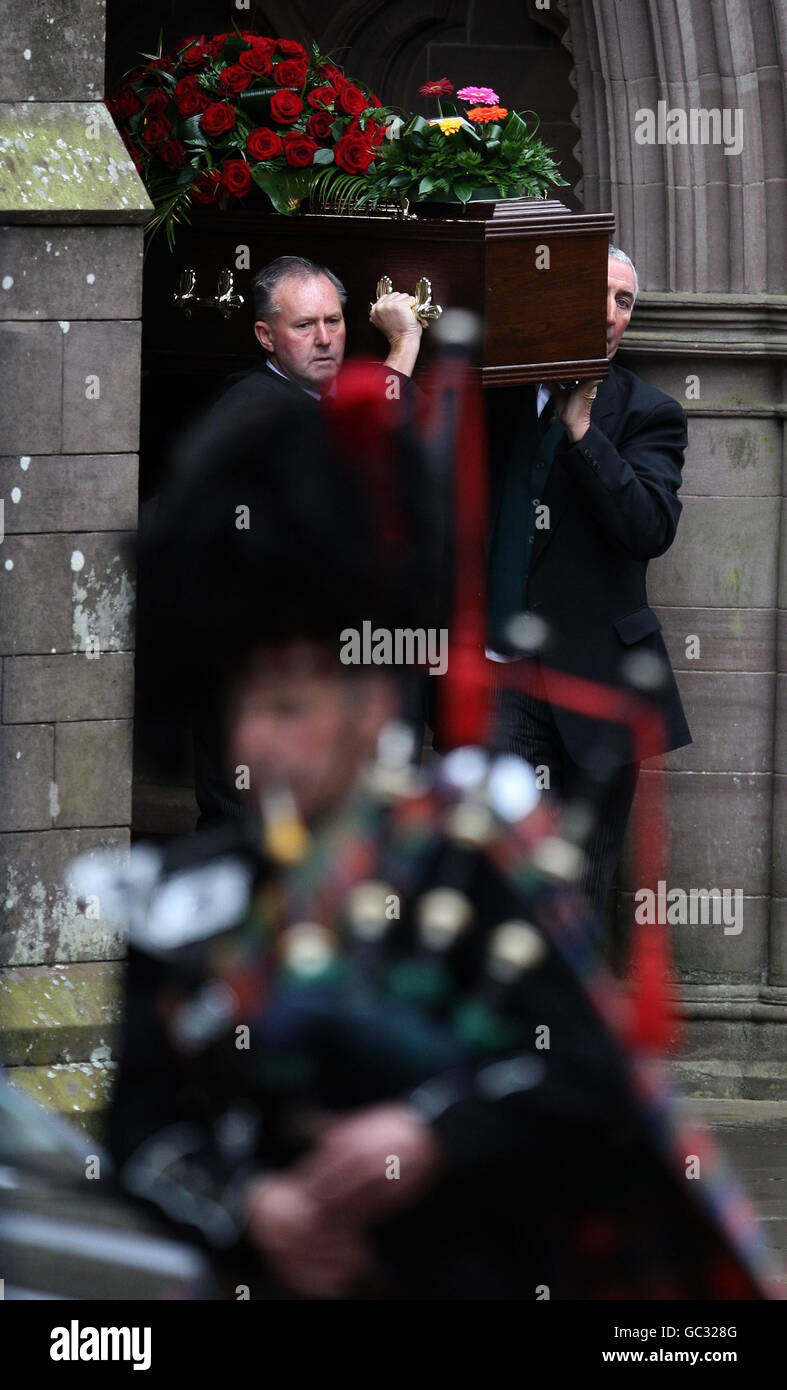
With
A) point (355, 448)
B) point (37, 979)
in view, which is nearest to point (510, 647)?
point (37, 979)

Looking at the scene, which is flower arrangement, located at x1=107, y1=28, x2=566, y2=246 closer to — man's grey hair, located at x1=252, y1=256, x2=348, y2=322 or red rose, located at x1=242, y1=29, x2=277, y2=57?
red rose, located at x1=242, y1=29, x2=277, y2=57

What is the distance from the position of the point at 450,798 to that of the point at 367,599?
311mm

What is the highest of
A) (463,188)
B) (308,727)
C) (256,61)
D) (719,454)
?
(256,61)

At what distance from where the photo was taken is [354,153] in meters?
5.04

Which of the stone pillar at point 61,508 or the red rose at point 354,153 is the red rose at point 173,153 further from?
the red rose at point 354,153

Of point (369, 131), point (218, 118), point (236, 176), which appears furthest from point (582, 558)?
point (218, 118)

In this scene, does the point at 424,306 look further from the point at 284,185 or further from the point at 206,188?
the point at 206,188

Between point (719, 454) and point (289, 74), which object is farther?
point (719, 454)

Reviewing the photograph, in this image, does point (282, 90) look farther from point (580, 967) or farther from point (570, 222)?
point (580, 967)

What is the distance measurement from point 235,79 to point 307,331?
62cm

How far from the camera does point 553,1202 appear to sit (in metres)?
2.05

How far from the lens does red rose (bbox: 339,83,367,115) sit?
16.9ft

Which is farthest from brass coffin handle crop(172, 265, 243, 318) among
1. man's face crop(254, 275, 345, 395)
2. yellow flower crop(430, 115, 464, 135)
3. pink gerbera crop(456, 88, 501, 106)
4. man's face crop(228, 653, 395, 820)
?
man's face crop(228, 653, 395, 820)

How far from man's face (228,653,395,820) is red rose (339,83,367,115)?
10.2ft
